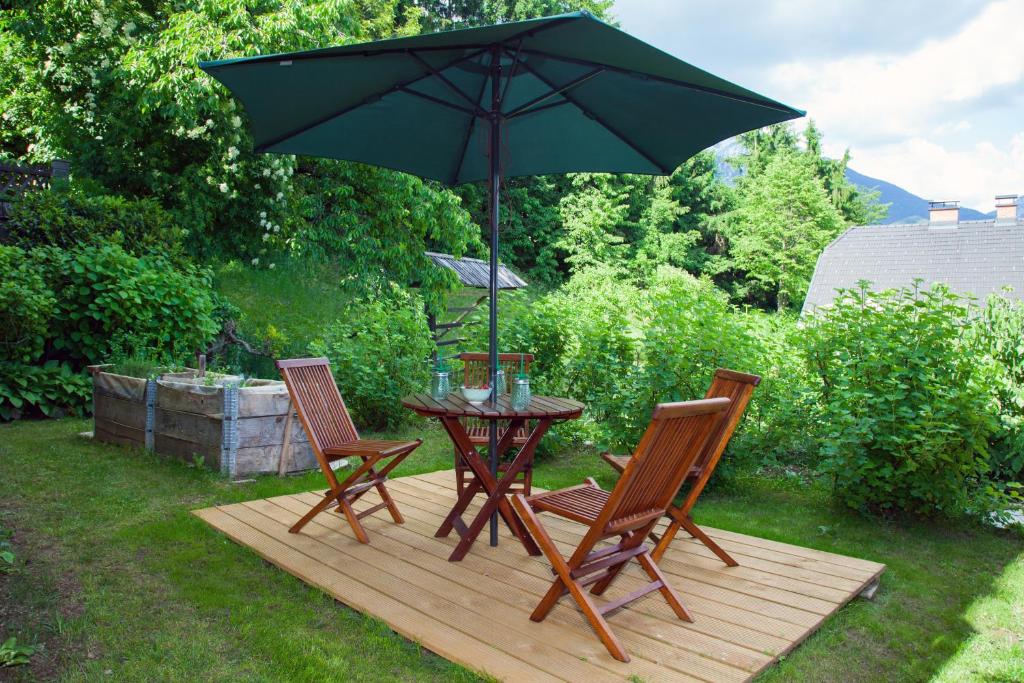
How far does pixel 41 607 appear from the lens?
9.48 ft

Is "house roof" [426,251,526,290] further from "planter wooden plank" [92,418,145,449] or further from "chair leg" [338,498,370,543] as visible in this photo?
"chair leg" [338,498,370,543]

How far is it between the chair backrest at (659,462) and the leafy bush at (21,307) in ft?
19.7

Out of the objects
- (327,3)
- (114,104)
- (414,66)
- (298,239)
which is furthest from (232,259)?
(414,66)

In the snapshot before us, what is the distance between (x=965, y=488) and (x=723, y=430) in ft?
5.97

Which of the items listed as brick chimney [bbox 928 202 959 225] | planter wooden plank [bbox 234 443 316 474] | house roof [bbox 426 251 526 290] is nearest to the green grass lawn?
planter wooden plank [bbox 234 443 316 474]

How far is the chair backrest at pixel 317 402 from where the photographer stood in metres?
3.85

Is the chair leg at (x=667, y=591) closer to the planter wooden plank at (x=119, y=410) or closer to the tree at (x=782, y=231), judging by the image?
the planter wooden plank at (x=119, y=410)

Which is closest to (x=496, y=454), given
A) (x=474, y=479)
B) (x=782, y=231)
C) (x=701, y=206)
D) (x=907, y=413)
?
(x=474, y=479)

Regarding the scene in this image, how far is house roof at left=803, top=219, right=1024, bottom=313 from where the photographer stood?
23.9 meters

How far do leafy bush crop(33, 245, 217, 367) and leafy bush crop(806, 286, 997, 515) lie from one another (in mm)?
6260

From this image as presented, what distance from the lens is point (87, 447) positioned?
5.73 m

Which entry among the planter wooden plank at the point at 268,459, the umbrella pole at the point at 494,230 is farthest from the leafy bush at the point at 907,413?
the planter wooden plank at the point at 268,459

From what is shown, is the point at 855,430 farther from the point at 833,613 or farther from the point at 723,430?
the point at 833,613

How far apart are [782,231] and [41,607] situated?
105 feet
